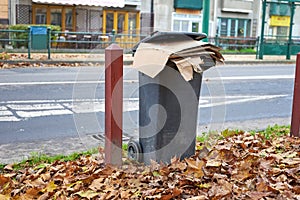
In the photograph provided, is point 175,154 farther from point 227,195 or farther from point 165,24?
point 165,24

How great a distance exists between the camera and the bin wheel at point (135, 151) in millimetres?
4062

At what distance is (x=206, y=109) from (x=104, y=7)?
65.3ft

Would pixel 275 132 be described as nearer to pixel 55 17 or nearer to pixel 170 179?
pixel 170 179

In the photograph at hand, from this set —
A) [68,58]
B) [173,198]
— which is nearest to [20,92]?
[173,198]

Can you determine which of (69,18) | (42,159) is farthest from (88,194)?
(69,18)

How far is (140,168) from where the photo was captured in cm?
397

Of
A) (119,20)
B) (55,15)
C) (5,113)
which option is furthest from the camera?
(119,20)

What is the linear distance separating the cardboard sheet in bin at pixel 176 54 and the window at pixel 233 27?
97.8 feet

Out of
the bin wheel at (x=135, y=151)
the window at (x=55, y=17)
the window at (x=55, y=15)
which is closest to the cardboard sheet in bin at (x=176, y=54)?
the bin wheel at (x=135, y=151)

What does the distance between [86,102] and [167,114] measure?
1.56 m

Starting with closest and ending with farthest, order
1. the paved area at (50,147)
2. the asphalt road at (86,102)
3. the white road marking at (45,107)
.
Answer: the paved area at (50,147)
the asphalt road at (86,102)
the white road marking at (45,107)

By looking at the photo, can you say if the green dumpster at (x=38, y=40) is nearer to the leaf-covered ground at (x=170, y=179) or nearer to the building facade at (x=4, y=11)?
the building facade at (x=4, y=11)

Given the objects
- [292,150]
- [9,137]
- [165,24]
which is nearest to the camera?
[292,150]

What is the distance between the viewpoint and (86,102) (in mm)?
5086
